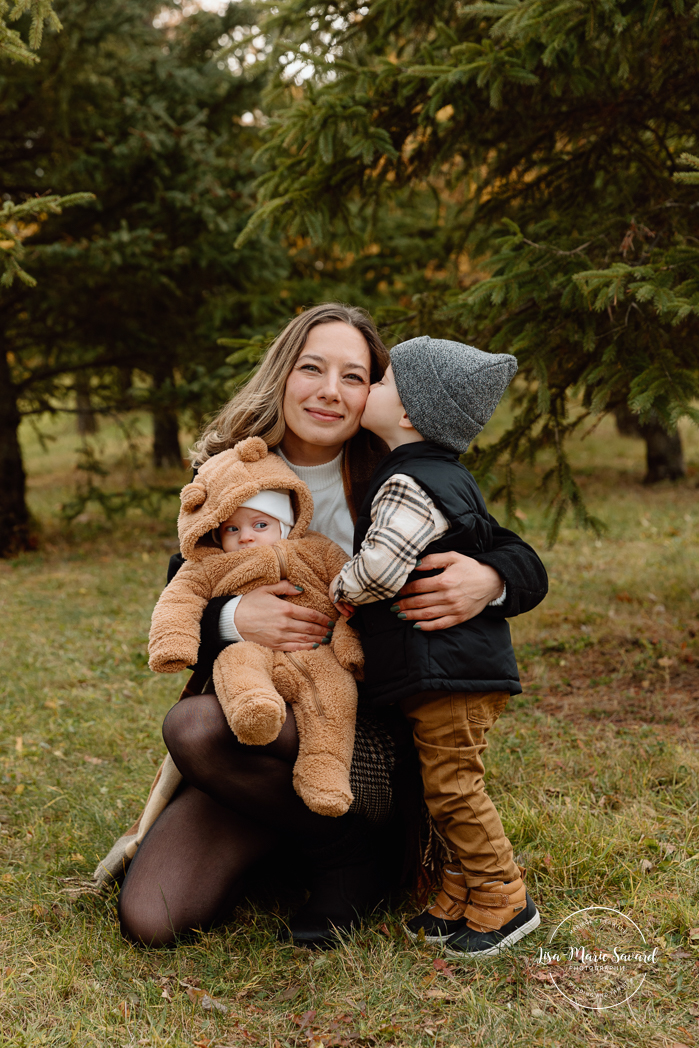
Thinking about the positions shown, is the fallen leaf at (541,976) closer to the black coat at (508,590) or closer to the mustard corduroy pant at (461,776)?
the mustard corduroy pant at (461,776)

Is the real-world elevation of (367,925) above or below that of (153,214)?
below

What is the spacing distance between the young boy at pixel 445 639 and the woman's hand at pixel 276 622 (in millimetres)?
124

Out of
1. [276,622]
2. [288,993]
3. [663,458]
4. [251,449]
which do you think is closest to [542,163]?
[251,449]

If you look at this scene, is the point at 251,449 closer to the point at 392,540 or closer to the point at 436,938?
the point at 392,540

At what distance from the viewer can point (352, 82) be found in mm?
4062

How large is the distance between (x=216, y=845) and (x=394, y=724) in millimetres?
639

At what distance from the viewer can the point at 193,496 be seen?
236 centimetres

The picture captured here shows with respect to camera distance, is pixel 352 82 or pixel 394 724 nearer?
pixel 394 724

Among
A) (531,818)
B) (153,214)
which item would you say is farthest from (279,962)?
(153,214)

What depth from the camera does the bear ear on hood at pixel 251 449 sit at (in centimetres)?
243

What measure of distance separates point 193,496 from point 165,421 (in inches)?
296

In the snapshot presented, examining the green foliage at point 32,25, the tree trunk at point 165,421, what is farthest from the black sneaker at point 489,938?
the tree trunk at point 165,421

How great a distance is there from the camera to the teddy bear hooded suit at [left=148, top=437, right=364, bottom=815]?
2154 millimetres

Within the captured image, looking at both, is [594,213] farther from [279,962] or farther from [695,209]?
[279,962]
